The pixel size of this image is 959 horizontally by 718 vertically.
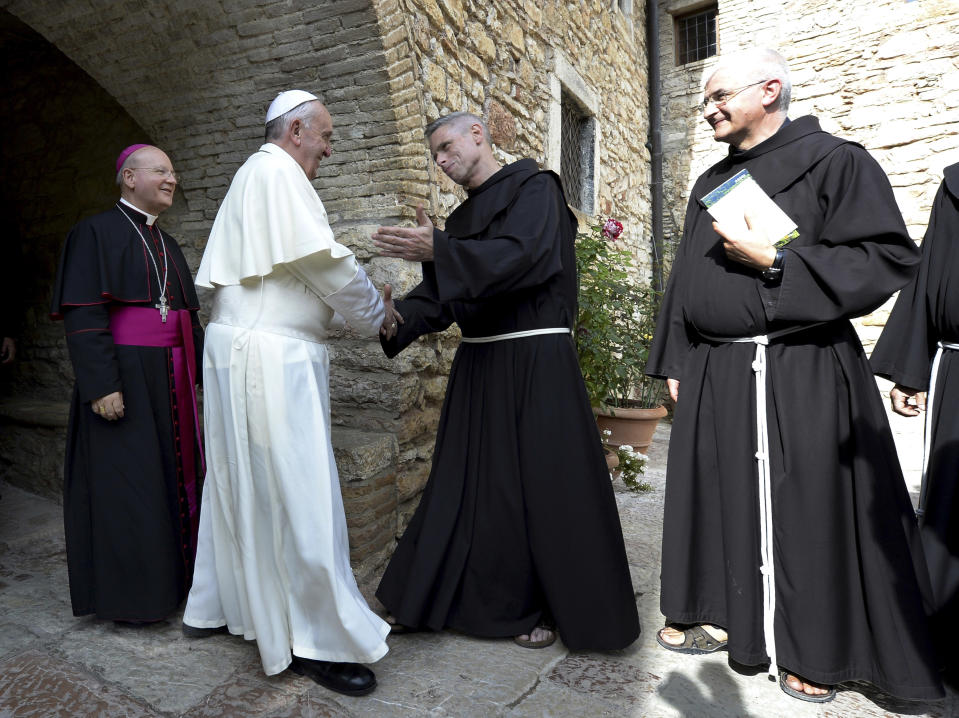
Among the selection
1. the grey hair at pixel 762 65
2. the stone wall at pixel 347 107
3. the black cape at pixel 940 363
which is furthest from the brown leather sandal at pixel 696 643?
the grey hair at pixel 762 65

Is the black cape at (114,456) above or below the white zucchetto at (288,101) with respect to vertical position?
below

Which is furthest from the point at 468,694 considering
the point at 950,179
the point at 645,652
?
the point at 950,179

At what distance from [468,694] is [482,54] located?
3.63 m

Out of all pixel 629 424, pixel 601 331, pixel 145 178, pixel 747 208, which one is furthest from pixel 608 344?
pixel 145 178

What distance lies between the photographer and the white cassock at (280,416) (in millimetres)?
1831

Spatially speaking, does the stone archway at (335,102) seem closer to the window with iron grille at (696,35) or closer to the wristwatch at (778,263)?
the wristwatch at (778,263)

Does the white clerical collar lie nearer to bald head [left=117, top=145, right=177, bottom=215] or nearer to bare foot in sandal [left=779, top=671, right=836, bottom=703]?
bald head [left=117, top=145, right=177, bottom=215]

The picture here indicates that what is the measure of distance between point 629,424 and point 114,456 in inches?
135

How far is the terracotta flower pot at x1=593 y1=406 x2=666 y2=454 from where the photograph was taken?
15.1 feet

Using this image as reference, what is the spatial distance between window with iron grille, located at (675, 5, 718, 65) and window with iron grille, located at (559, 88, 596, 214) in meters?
3.60

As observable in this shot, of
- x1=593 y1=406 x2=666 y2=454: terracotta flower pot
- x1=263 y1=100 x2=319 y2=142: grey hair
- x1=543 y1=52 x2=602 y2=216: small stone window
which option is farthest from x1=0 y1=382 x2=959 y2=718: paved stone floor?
x1=543 y1=52 x2=602 y2=216: small stone window

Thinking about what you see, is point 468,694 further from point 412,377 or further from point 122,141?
point 122,141

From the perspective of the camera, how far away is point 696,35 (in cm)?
898

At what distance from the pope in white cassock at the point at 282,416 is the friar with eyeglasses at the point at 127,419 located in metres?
0.53
